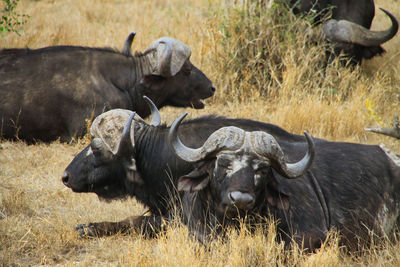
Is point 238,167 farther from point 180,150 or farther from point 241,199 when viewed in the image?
point 180,150

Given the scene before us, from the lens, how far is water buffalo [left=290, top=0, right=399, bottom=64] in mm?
9234

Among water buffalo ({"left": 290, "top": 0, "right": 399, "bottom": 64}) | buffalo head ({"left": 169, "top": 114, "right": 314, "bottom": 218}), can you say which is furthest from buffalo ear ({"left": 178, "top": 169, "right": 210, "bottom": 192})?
water buffalo ({"left": 290, "top": 0, "right": 399, "bottom": 64})

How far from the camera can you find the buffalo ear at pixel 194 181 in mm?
4250

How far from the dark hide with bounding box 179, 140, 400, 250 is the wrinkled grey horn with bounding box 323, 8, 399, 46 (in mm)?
4213

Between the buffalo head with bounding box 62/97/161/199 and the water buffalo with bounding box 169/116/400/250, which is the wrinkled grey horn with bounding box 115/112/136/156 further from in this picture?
the water buffalo with bounding box 169/116/400/250

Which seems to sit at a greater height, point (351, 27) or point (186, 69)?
point (351, 27)

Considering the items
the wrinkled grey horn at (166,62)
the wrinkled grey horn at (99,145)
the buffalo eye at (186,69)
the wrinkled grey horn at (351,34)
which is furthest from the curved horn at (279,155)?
the wrinkled grey horn at (351,34)

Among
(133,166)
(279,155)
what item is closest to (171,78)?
(133,166)

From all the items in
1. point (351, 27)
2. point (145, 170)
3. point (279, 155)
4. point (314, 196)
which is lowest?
point (145, 170)

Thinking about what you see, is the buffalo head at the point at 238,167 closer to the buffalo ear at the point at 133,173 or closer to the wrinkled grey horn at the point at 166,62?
the buffalo ear at the point at 133,173

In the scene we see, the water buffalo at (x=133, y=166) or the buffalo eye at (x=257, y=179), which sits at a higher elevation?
the buffalo eye at (x=257, y=179)

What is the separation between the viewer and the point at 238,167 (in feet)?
13.2

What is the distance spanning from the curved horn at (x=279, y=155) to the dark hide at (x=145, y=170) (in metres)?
1.07

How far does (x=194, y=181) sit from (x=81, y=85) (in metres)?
3.50
